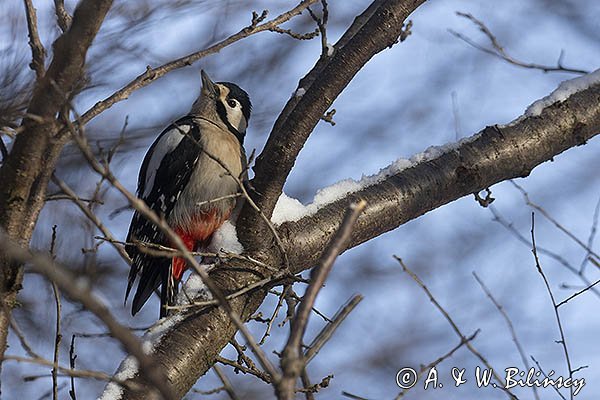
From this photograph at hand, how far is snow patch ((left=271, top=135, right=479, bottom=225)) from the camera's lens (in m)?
3.15

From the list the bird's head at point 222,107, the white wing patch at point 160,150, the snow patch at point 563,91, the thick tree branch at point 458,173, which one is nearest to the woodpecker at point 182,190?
the white wing patch at point 160,150

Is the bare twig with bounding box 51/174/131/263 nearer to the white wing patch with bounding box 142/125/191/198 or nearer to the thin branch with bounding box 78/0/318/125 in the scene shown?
the thin branch with bounding box 78/0/318/125

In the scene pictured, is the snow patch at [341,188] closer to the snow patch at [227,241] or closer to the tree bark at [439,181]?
the tree bark at [439,181]

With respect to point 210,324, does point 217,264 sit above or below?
above

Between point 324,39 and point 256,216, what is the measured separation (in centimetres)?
83

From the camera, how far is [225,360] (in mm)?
2934

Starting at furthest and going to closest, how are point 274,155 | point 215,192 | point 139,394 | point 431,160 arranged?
1. point 215,192
2. point 431,160
3. point 274,155
4. point 139,394

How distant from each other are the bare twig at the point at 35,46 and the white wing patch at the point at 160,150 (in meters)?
1.89

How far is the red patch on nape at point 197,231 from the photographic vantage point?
13.1 ft

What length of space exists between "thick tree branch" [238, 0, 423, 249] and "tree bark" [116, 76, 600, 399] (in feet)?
0.42

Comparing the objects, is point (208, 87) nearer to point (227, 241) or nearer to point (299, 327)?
point (227, 241)

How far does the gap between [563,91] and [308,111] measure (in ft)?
3.70

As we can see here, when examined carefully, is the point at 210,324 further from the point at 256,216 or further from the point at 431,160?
the point at 431,160

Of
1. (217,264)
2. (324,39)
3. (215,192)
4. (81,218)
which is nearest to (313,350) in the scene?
(217,264)
